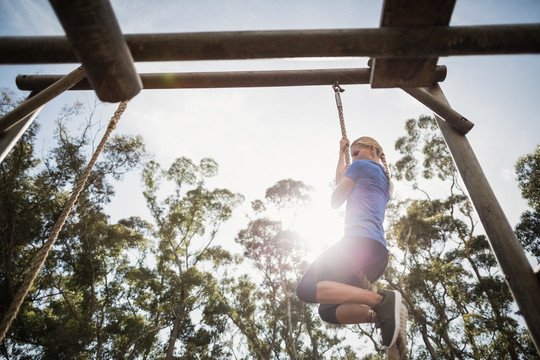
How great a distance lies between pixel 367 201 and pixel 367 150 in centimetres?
64

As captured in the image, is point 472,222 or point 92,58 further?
point 472,222

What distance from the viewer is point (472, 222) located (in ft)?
50.7

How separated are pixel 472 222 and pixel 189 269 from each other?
1666 centimetres

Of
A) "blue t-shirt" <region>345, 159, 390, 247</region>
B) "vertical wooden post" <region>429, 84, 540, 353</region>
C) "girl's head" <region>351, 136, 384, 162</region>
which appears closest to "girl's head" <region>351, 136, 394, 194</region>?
"girl's head" <region>351, 136, 384, 162</region>

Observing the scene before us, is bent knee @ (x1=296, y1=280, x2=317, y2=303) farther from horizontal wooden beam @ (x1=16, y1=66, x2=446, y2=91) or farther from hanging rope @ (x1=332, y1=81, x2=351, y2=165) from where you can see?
horizontal wooden beam @ (x1=16, y1=66, x2=446, y2=91)

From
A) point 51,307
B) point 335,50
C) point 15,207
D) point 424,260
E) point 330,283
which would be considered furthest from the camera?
point 424,260

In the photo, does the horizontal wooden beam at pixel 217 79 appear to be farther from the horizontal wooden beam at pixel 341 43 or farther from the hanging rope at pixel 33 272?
the horizontal wooden beam at pixel 341 43

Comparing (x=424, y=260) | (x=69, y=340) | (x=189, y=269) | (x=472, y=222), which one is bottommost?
(x=69, y=340)

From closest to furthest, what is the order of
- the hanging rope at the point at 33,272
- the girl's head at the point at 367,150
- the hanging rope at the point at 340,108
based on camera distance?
the hanging rope at the point at 33,272 → the girl's head at the point at 367,150 → the hanging rope at the point at 340,108

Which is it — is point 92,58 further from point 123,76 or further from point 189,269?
point 189,269

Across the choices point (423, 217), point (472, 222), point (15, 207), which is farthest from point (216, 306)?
point (472, 222)

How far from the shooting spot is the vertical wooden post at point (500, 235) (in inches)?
53.8

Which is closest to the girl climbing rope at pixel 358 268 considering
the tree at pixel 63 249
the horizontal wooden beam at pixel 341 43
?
the horizontal wooden beam at pixel 341 43

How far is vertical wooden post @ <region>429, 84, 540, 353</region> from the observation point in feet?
4.48
